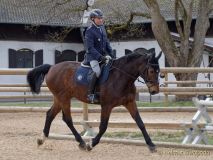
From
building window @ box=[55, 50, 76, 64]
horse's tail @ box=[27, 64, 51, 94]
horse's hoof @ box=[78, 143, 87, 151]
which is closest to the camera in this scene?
horse's hoof @ box=[78, 143, 87, 151]

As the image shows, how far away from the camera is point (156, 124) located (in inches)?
383

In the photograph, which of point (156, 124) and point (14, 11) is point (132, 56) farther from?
point (14, 11)

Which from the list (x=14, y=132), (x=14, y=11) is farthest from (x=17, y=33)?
(x=14, y=132)

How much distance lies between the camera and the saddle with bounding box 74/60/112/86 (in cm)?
905

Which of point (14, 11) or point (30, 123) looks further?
point (14, 11)

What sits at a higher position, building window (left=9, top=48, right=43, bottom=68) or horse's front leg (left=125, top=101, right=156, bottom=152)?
horse's front leg (left=125, top=101, right=156, bottom=152)

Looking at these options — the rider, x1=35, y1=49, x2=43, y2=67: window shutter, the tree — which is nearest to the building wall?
x1=35, y1=49, x2=43, y2=67: window shutter

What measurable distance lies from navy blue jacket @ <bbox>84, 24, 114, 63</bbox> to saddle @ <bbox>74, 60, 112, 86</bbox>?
5.6 inches

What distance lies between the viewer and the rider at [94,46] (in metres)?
9.05

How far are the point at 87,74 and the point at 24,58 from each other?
24.8 metres

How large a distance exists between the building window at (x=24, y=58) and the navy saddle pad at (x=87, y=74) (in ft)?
78.5

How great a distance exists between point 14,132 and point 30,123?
2.09 m

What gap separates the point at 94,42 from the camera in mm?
9195

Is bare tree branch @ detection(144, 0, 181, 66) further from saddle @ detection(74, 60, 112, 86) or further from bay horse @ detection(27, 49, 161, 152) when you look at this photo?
saddle @ detection(74, 60, 112, 86)
